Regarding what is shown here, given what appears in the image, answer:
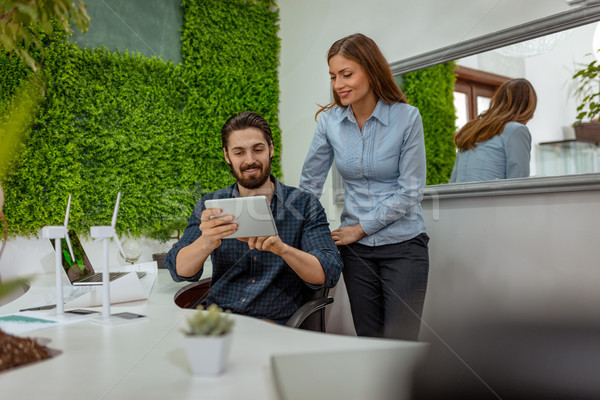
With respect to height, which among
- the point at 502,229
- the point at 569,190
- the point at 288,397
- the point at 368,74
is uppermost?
the point at 368,74

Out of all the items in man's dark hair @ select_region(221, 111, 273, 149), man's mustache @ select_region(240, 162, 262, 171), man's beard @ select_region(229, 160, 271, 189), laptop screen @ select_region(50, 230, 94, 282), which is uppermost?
man's dark hair @ select_region(221, 111, 273, 149)

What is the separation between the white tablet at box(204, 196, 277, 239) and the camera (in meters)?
1.45

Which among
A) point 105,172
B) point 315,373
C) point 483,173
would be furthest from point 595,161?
point 105,172

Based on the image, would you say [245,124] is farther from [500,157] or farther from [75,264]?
[500,157]

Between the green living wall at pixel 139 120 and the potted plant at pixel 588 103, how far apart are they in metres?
2.07

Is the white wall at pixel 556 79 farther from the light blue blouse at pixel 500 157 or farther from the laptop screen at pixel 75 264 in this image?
the laptop screen at pixel 75 264

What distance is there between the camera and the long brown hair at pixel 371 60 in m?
1.98

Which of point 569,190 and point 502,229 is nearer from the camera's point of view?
point 569,190

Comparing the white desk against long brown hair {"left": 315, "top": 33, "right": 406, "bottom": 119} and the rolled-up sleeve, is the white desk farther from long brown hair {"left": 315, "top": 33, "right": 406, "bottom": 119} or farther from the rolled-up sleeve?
long brown hair {"left": 315, "top": 33, "right": 406, "bottom": 119}

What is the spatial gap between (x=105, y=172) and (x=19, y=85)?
63 cm

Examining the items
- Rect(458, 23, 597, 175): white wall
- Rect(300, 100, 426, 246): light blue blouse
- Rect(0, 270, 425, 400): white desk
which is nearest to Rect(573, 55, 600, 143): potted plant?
Rect(458, 23, 597, 175): white wall

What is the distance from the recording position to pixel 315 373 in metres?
0.90

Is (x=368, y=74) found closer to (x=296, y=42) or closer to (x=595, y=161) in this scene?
(x=595, y=161)

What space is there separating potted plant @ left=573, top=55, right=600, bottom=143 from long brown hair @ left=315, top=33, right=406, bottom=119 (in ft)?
2.77
